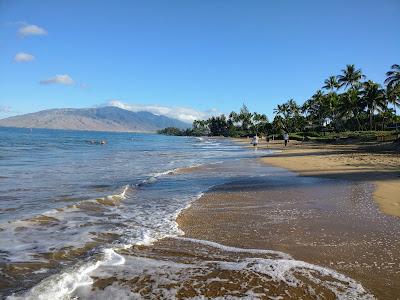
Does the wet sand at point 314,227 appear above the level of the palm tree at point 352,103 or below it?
below

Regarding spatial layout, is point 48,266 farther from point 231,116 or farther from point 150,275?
point 231,116

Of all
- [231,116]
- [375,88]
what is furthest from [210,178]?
[231,116]

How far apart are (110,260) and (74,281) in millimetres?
946

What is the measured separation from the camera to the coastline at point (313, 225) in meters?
5.76

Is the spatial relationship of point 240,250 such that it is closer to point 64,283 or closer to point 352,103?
point 64,283

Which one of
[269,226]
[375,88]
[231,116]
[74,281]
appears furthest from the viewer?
[231,116]

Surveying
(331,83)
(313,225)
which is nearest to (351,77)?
(331,83)

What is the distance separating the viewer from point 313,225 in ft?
26.5

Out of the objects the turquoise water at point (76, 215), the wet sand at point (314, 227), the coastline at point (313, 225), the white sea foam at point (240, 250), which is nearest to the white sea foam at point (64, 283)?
the turquoise water at point (76, 215)

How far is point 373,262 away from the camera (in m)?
5.78

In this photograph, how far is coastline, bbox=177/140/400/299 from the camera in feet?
18.9

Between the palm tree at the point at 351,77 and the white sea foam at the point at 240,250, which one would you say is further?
the palm tree at the point at 351,77

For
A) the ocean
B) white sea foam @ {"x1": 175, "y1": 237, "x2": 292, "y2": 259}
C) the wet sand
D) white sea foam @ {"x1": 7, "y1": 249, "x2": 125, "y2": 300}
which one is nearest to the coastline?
the wet sand

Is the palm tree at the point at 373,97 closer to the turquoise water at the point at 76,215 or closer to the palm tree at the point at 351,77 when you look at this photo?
the palm tree at the point at 351,77
